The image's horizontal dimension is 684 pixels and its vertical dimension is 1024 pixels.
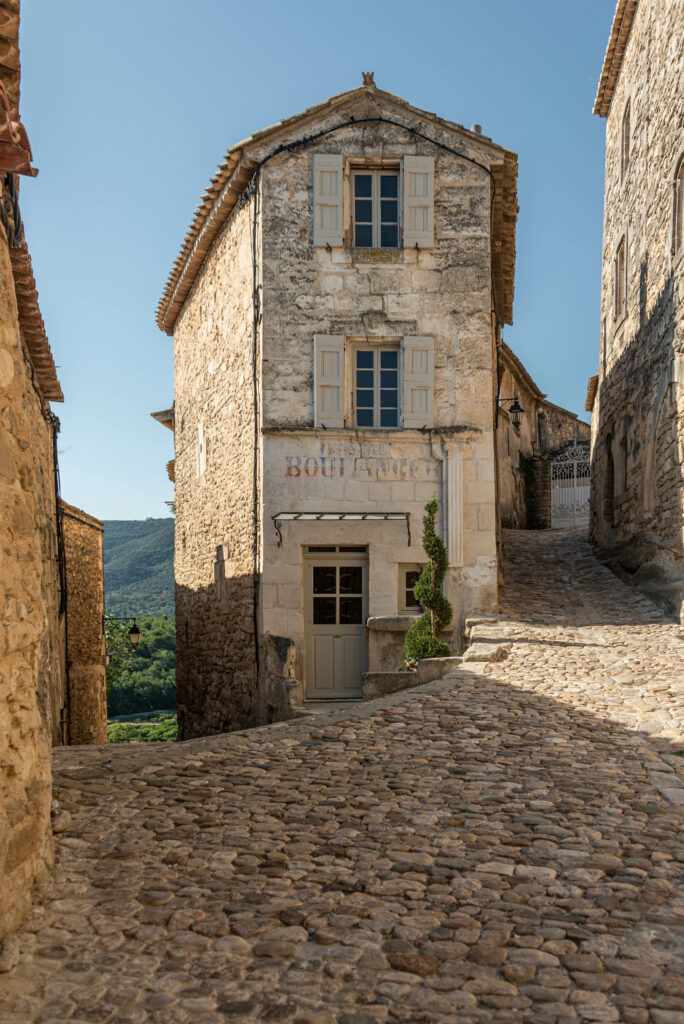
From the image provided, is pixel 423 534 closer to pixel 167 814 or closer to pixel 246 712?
pixel 246 712

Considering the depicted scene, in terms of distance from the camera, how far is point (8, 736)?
11.3 feet

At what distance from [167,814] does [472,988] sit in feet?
7.65

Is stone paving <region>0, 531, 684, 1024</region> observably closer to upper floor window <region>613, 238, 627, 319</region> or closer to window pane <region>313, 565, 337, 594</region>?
window pane <region>313, 565, 337, 594</region>

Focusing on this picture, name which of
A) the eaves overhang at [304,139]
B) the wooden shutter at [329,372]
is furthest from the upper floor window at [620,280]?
the wooden shutter at [329,372]

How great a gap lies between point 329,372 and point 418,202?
2.81 metres

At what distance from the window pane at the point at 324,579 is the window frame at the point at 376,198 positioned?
15.4 ft

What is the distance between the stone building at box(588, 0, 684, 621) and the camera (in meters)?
12.0

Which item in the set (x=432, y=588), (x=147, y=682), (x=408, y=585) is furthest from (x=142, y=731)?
(x=432, y=588)

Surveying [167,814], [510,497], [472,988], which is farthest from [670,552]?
[510,497]

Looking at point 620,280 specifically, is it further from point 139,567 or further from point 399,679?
point 139,567

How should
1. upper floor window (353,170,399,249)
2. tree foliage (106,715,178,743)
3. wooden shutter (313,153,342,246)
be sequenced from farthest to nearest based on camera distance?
tree foliage (106,715,178,743) < upper floor window (353,170,399,249) < wooden shutter (313,153,342,246)

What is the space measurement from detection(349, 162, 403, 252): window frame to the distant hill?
48.8 metres

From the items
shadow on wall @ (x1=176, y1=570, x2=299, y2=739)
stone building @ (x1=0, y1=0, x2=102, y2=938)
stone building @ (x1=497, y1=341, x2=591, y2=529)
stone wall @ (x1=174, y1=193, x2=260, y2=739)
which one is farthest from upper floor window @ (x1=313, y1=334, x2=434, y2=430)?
stone building @ (x1=497, y1=341, x2=591, y2=529)

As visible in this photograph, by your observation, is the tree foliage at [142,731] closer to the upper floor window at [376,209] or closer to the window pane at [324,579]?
the window pane at [324,579]
